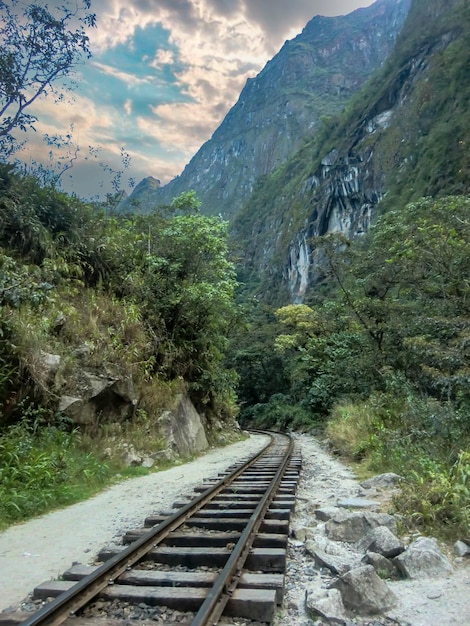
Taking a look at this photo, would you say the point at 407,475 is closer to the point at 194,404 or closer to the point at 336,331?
the point at 194,404

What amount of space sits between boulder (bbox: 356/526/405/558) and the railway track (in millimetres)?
792

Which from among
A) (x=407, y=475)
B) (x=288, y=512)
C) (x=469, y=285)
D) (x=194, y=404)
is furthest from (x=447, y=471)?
(x=194, y=404)

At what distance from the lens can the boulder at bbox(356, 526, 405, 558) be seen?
4012 mm

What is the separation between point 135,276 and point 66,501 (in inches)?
330

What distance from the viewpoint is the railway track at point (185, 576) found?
9.52 feet

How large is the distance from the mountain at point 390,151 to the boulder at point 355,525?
39452 millimetres

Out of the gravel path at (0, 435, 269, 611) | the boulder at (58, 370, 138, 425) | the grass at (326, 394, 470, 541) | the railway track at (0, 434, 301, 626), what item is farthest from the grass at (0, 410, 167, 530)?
the grass at (326, 394, 470, 541)

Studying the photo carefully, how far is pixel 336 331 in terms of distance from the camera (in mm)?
25172

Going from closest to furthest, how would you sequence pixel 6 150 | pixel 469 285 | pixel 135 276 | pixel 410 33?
1. pixel 469 285
2. pixel 6 150
3. pixel 135 276
4. pixel 410 33

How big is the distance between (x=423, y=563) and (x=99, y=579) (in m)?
2.65

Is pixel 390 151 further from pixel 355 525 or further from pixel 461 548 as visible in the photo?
pixel 461 548

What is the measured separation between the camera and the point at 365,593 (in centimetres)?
317

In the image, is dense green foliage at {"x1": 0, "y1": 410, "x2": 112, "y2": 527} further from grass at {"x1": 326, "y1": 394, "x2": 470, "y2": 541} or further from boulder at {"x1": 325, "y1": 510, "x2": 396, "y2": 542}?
grass at {"x1": 326, "y1": 394, "x2": 470, "y2": 541}

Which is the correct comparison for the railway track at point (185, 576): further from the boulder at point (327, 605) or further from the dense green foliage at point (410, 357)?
the dense green foliage at point (410, 357)
